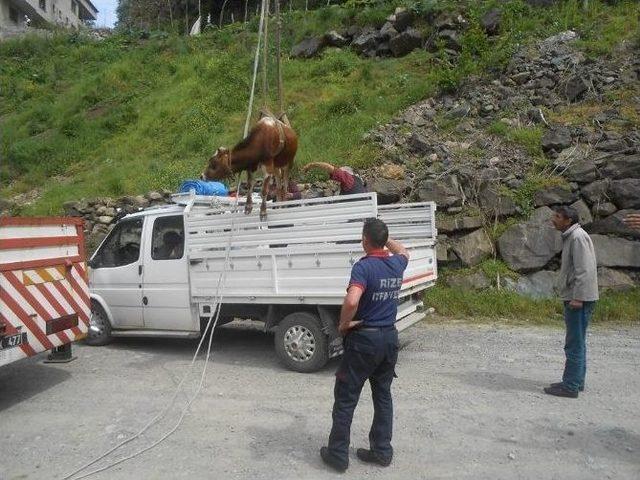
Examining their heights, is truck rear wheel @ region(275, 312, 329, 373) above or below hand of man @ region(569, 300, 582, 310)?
below

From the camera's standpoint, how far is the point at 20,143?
57.0 feet

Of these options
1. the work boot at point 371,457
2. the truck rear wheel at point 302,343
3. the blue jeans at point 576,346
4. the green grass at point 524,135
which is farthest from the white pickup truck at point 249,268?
the green grass at point 524,135

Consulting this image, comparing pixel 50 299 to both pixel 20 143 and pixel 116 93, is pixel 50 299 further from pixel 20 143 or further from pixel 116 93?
pixel 116 93

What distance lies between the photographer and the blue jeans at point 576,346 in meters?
5.22

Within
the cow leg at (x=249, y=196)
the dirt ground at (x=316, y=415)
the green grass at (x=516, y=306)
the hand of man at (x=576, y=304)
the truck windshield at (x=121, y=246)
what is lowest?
the dirt ground at (x=316, y=415)

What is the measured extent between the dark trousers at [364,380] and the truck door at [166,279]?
3.48m

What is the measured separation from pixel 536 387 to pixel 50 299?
494cm

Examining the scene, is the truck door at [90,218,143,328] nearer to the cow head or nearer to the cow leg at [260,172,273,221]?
the cow head

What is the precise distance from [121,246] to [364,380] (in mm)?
4851

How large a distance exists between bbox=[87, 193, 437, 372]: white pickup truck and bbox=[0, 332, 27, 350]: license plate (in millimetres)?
1935

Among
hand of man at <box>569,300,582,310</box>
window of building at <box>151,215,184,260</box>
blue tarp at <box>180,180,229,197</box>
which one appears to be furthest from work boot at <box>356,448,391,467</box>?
blue tarp at <box>180,180,229,197</box>

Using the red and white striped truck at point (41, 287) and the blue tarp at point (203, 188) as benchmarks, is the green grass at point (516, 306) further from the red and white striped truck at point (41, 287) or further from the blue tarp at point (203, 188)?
the red and white striped truck at point (41, 287)

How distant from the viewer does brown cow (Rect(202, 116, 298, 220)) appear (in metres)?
5.89

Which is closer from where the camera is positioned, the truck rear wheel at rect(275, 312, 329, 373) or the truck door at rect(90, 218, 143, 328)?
the truck rear wheel at rect(275, 312, 329, 373)
